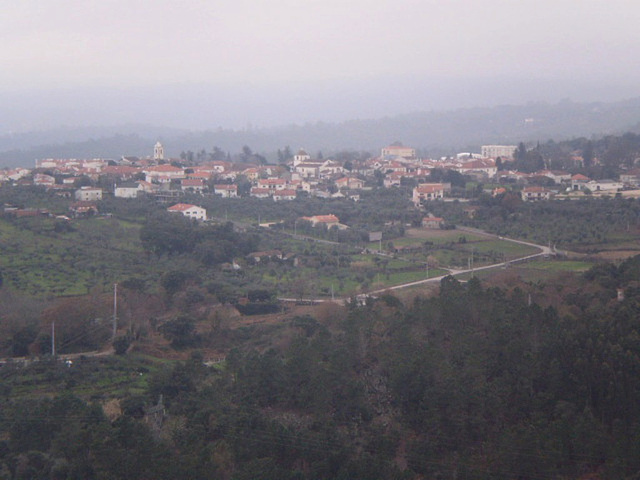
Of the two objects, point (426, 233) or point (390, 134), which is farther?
point (390, 134)

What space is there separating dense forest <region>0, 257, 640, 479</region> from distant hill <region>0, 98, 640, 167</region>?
44.5m

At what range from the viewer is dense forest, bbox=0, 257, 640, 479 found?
24.6ft

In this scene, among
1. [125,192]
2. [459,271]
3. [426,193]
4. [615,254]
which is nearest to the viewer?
[615,254]

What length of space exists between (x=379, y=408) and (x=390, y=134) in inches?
2691

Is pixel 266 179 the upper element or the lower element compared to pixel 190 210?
upper

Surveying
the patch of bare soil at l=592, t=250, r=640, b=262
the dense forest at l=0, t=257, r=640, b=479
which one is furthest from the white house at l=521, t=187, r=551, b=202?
the dense forest at l=0, t=257, r=640, b=479

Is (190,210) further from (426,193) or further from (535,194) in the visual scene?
(535,194)

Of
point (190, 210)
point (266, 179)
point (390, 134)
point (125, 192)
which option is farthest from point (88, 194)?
point (390, 134)

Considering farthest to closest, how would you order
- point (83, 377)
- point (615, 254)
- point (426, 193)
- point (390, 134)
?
point (390, 134), point (426, 193), point (615, 254), point (83, 377)

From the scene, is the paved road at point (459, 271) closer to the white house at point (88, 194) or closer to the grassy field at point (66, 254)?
the grassy field at point (66, 254)

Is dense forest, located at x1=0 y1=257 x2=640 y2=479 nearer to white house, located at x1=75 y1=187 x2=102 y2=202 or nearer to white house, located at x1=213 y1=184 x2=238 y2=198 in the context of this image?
white house, located at x1=75 y1=187 x2=102 y2=202

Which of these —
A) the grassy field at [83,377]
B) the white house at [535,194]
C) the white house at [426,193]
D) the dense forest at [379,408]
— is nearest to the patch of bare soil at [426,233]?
the white house at [426,193]

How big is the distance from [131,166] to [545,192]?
53.7ft

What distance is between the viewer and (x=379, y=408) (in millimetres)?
9297
